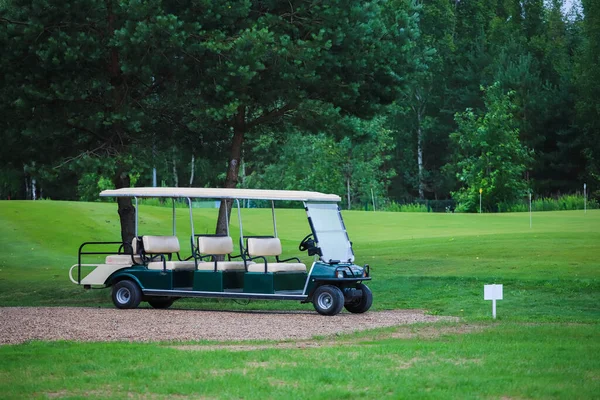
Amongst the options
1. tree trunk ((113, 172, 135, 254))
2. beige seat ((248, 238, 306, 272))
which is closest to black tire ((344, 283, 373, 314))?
beige seat ((248, 238, 306, 272))

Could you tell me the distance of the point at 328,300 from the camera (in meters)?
15.1

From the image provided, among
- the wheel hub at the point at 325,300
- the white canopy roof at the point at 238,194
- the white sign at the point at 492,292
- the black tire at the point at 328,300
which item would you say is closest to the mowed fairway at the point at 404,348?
the white sign at the point at 492,292

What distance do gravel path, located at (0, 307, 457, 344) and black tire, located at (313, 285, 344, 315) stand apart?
13cm

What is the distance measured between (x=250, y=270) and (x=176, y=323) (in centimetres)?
210

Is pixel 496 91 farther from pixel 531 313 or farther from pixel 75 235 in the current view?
pixel 531 313

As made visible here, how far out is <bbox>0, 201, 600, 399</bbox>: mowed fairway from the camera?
8.32 metres

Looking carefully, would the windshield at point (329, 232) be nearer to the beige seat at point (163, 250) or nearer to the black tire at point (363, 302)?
the black tire at point (363, 302)

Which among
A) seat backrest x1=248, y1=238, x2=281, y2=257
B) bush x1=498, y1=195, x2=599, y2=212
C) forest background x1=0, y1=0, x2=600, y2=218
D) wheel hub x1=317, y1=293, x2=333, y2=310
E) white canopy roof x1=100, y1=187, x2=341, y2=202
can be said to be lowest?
wheel hub x1=317, y1=293, x2=333, y2=310

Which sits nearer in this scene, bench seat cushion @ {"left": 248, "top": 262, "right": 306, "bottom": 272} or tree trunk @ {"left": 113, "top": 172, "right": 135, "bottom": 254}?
bench seat cushion @ {"left": 248, "top": 262, "right": 306, "bottom": 272}

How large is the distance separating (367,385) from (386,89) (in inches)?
566

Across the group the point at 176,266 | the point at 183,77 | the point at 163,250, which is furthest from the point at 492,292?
the point at 183,77

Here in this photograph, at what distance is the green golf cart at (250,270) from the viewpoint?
1526cm

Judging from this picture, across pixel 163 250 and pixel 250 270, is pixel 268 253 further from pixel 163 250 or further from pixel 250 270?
pixel 163 250

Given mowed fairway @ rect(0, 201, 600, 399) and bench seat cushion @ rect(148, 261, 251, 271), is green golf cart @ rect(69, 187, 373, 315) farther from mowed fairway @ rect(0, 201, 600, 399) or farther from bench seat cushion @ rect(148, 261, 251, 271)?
mowed fairway @ rect(0, 201, 600, 399)
